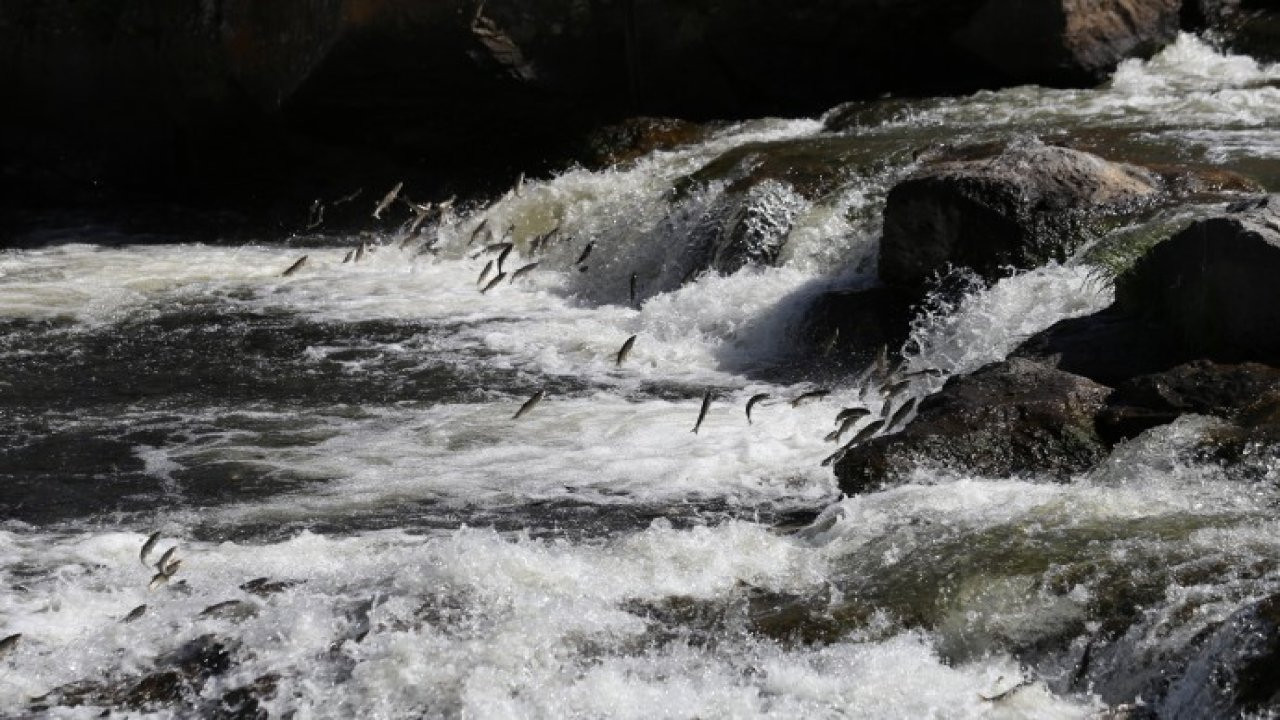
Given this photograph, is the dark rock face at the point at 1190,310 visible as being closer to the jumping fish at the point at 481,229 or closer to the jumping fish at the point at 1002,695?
the jumping fish at the point at 1002,695

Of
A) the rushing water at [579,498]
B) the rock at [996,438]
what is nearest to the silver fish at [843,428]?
the rushing water at [579,498]

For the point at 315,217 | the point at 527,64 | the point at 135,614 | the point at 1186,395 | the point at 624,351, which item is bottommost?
the point at 315,217

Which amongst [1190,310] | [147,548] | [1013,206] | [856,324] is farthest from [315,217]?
[1190,310]

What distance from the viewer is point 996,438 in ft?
22.4

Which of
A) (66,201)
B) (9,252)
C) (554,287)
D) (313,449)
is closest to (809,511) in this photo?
(313,449)

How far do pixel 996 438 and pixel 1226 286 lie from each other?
1.15m

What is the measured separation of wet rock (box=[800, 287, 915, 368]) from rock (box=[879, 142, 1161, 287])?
0.89 feet

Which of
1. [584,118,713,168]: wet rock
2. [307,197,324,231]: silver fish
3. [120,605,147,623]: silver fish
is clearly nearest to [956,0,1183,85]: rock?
[584,118,713,168]: wet rock

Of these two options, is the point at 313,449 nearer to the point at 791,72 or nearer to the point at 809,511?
the point at 809,511

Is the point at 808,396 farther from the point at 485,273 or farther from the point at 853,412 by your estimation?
the point at 485,273

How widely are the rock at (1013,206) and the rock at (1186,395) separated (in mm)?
1982

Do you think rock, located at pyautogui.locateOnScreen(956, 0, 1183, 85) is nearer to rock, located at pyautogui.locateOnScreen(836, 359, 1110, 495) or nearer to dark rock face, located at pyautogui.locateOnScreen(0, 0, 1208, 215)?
dark rock face, located at pyautogui.locateOnScreen(0, 0, 1208, 215)

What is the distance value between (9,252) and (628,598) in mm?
9908

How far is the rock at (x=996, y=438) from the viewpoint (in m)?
6.75
